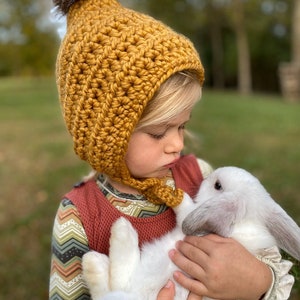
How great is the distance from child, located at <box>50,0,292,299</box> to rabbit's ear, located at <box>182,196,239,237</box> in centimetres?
5

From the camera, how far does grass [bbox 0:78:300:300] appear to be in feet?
11.8

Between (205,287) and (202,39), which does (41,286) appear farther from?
(202,39)

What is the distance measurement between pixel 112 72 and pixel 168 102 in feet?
0.81

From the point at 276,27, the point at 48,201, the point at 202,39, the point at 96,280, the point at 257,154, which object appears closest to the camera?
the point at 96,280

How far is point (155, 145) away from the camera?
188cm

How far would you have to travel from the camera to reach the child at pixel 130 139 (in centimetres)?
173

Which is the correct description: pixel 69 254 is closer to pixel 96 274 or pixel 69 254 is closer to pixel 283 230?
pixel 96 274

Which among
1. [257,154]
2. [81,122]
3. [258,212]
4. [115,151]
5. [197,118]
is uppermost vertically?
[81,122]

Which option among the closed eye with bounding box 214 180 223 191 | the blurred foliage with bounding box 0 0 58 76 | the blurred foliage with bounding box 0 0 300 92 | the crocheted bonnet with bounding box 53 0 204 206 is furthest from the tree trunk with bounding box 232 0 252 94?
the crocheted bonnet with bounding box 53 0 204 206

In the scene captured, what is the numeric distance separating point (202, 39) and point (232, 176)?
2668cm

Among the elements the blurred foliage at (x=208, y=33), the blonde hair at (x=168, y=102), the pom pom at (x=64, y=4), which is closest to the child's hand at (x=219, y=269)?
the blonde hair at (x=168, y=102)

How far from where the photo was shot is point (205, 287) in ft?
5.65

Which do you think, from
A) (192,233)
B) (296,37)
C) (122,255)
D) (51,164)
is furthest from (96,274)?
(296,37)

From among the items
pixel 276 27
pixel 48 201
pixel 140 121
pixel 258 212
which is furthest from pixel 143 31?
pixel 276 27
